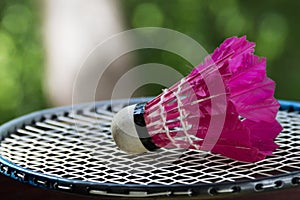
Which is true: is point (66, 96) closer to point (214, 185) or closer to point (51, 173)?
point (51, 173)

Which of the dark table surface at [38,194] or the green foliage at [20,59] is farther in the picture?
the green foliage at [20,59]

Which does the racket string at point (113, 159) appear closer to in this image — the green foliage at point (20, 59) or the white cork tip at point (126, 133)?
the white cork tip at point (126, 133)

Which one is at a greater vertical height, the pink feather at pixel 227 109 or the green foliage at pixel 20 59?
the green foliage at pixel 20 59

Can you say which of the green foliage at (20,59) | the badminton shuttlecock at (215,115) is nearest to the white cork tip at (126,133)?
the badminton shuttlecock at (215,115)

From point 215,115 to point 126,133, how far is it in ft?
0.40

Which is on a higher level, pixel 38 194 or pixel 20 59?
pixel 20 59

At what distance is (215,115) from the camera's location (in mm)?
887

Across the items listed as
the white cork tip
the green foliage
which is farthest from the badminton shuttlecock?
the green foliage

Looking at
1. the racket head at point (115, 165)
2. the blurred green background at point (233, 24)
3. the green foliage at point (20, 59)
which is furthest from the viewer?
the blurred green background at point (233, 24)

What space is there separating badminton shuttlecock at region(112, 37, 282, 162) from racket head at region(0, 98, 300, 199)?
29 millimetres

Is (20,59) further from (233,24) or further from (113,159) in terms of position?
(113,159)

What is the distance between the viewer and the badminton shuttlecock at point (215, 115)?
90 cm

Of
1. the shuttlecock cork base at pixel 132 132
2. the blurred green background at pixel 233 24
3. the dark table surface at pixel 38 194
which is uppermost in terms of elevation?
the blurred green background at pixel 233 24

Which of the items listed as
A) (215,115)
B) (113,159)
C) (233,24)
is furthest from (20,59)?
(215,115)
